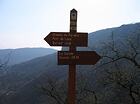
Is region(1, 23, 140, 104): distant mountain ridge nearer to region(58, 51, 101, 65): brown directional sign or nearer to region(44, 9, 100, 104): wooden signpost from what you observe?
region(58, 51, 101, 65): brown directional sign

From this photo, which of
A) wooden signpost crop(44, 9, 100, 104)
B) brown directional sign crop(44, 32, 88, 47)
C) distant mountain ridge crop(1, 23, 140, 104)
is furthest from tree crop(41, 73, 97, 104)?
distant mountain ridge crop(1, 23, 140, 104)

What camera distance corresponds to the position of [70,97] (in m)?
10.8

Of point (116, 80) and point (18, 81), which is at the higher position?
point (116, 80)

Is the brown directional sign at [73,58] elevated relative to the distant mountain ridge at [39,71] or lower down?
elevated

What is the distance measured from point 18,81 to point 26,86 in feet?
93.5

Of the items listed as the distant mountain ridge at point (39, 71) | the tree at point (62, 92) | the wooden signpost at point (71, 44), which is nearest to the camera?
the wooden signpost at point (71, 44)

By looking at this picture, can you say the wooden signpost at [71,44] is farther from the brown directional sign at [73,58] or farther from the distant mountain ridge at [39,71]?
the distant mountain ridge at [39,71]

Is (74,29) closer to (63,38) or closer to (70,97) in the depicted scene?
(63,38)

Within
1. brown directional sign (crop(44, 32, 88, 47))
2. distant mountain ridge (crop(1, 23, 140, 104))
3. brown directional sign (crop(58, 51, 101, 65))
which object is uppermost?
brown directional sign (crop(44, 32, 88, 47))

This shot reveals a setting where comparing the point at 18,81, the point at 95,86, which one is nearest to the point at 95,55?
the point at 95,86

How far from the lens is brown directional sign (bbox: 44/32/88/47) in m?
10.8

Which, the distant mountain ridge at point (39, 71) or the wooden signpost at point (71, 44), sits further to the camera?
the distant mountain ridge at point (39, 71)

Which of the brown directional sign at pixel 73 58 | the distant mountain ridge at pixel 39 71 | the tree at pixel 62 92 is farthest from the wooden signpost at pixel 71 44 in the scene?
the distant mountain ridge at pixel 39 71

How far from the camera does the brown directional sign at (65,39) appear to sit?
10.8 m
